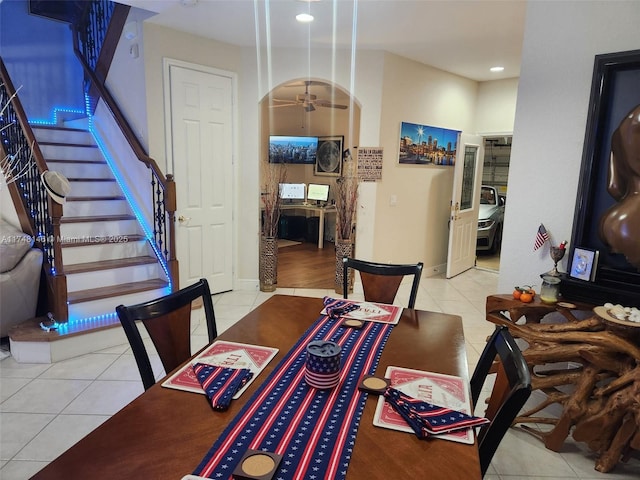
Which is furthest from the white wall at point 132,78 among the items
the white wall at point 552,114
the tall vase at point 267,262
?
the white wall at point 552,114

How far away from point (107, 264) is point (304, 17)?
285 centimetres

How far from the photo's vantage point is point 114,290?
3.67m

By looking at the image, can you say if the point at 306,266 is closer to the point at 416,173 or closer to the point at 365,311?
the point at 416,173

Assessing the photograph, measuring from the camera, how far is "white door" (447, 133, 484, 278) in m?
5.46

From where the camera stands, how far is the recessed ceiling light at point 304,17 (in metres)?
3.57

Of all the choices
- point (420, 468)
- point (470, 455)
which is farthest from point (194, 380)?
point (470, 455)

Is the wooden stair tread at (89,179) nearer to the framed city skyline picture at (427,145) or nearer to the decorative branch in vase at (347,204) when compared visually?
the decorative branch in vase at (347,204)

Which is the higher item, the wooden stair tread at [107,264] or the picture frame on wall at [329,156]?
the picture frame on wall at [329,156]

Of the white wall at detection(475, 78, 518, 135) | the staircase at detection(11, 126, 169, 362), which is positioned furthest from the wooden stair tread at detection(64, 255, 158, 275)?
the white wall at detection(475, 78, 518, 135)

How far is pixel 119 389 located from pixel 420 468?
2407mm

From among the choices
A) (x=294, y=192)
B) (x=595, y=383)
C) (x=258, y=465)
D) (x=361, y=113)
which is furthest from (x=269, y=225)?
(x=258, y=465)

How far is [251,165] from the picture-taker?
4816mm

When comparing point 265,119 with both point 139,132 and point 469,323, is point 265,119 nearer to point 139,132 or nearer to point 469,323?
point 139,132

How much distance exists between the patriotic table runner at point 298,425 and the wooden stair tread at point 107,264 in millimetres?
2856
